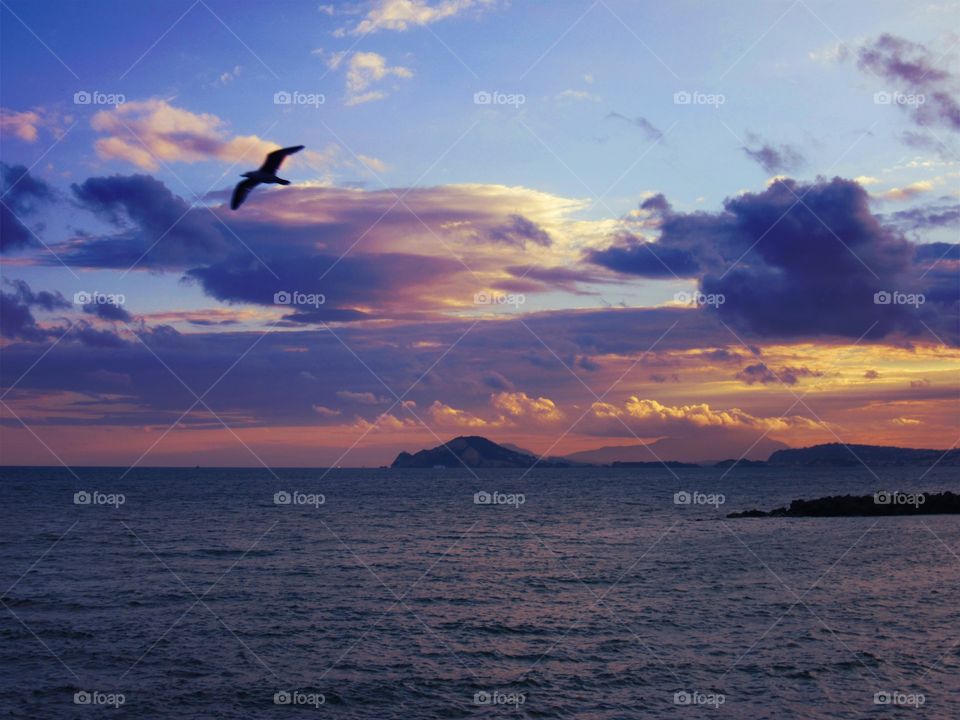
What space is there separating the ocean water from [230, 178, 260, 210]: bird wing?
40.6ft

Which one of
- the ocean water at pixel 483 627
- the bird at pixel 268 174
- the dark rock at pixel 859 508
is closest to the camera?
the bird at pixel 268 174

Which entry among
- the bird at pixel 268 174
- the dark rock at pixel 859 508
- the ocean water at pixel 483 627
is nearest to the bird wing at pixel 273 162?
the bird at pixel 268 174

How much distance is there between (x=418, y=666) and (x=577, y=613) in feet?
29.1

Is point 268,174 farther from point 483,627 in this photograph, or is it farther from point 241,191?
point 483,627

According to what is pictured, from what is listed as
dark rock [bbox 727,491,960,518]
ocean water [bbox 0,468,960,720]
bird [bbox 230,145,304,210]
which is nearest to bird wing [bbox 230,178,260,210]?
bird [bbox 230,145,304,210]

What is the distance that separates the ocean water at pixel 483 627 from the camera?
69.0 ft

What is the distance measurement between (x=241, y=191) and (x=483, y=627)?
17267mm

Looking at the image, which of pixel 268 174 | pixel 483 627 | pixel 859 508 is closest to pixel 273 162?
pixel 268 174

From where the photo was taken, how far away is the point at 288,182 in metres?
17.8

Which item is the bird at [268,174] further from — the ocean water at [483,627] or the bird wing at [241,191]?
the ocean water at [483,627]

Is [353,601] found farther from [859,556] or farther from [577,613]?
[859,556]

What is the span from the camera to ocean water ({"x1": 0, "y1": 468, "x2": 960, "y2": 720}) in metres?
21.0

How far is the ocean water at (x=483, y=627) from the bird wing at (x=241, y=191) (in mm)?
12369

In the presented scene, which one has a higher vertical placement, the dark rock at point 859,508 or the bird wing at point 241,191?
the bird wing at point 241,191
